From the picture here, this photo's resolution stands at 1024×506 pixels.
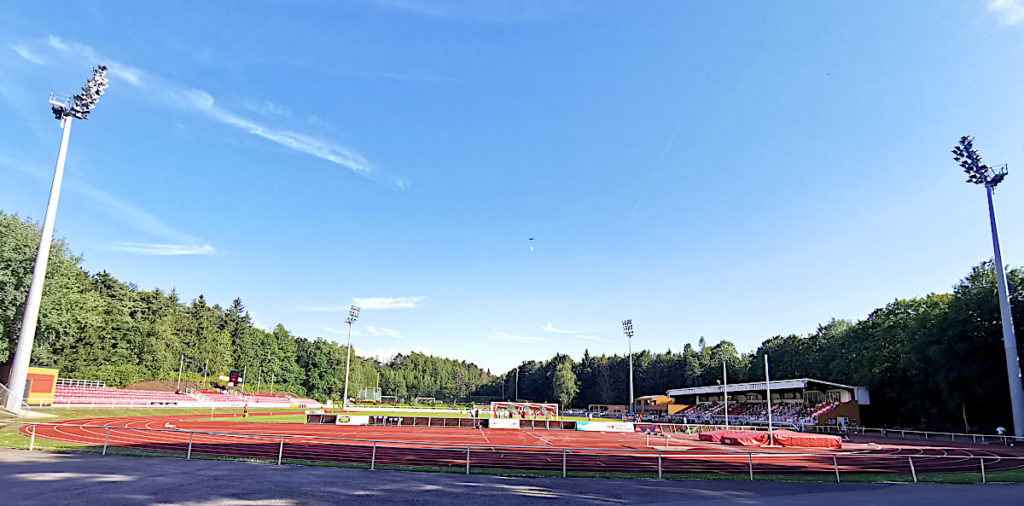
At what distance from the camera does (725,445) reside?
31.7 m

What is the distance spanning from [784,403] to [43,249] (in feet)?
248

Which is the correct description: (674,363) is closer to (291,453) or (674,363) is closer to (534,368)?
(534,368)

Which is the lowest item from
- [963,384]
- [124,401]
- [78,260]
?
[124,401]

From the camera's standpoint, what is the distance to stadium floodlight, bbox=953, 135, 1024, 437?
34.9 m

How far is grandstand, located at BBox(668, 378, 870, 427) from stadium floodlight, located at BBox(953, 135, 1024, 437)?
53.2ft

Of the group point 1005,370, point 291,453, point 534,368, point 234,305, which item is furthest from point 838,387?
point 234,305

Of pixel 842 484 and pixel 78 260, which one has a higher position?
pixel 78 260

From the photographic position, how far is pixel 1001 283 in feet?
116

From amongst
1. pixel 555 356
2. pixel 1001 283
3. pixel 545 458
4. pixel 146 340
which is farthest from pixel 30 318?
pixel 555 356

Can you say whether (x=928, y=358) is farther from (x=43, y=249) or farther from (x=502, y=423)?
(x=43, y=249)

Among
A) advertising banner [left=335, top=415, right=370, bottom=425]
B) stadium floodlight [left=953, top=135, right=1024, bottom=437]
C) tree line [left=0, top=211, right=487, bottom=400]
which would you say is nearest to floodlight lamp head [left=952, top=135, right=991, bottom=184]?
stadium floodlight [left=953, top=135, right=1024, bottom=437]

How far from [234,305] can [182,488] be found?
128364 millimetres

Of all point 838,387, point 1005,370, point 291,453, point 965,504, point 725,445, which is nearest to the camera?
point 965,504

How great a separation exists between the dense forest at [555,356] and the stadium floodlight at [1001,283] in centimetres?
692
